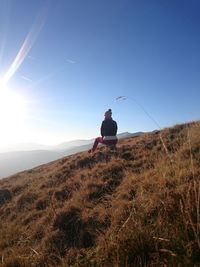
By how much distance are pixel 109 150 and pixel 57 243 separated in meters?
7.59

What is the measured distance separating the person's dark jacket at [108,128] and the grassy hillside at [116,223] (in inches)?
191

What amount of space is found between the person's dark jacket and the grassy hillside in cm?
486

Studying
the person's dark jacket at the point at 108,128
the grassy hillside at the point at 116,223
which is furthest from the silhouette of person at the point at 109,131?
the grassy hillside at the point at 116,223

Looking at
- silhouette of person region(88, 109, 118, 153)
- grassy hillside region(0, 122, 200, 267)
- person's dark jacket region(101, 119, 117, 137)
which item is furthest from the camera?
person's dark jacket region(101, 119, 117, 137)

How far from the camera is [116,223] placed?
4.53 metres

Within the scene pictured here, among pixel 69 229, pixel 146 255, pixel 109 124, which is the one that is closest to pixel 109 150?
pixel 109 124

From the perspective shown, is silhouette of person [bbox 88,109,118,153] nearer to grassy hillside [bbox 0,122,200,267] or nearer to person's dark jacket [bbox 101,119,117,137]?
person's dark jacket [bbox 101,119,117,137]

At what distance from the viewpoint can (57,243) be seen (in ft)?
17.1

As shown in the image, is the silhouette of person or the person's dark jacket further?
the person's dark jacket

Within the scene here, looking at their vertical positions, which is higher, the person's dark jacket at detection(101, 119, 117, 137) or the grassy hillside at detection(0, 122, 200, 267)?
the person's dark jacket at detection(101, 119, 117, 137)

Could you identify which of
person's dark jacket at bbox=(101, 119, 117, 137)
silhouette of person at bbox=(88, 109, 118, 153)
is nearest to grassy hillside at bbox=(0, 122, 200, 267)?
silhouette of person at bbox=(88, 109, 118, 153)

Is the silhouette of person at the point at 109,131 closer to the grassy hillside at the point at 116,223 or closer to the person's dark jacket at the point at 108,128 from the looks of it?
the person's dark jacket at the point at 108,128

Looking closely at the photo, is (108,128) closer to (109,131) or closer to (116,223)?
(109,131)

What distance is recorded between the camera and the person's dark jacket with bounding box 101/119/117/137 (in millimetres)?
13789
